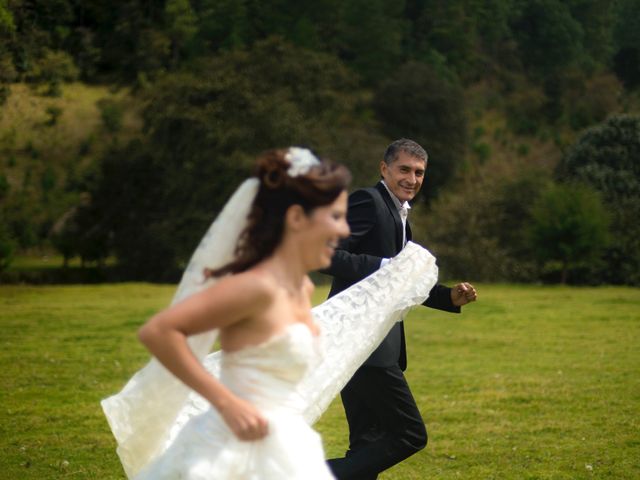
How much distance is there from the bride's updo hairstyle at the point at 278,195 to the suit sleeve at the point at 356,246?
235cm

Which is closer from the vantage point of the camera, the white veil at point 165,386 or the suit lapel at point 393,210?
the white veil at point 165,386

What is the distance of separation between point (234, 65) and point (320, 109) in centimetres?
503

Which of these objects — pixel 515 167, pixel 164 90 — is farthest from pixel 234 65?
pixel 515 167

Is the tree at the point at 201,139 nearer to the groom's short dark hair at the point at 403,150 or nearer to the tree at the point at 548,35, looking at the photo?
the tree at the point at 548,35

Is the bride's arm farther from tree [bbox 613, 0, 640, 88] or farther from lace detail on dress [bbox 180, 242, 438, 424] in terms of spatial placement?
tree [bbox 613, 0, 640, 88]

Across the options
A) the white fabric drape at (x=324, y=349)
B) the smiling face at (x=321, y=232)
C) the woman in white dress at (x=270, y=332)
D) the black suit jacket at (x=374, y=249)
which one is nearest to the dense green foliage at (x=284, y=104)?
the black suit jacket at (x=374, y=249)

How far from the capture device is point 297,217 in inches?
155

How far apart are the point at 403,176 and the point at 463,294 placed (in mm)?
945

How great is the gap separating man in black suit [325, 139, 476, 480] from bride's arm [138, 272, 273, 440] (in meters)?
2.61

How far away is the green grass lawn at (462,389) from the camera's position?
369 inches

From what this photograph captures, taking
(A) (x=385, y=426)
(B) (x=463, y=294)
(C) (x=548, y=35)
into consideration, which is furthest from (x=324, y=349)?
(C) (x=548, y=35)

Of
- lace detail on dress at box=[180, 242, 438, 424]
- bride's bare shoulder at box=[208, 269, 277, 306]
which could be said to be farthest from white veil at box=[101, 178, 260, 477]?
lace detail on dress at box=[180, 242, 438, 424]

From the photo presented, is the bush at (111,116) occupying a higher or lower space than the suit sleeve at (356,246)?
lower

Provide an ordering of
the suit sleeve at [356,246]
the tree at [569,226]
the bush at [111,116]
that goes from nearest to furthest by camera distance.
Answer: the suit sleeve at [356,246], the tree at [569,226], the bush at [111,116]
